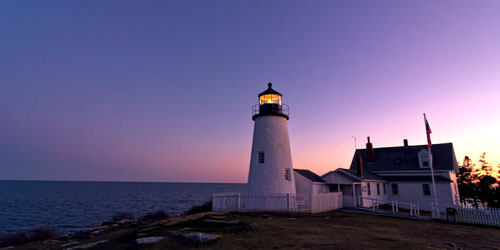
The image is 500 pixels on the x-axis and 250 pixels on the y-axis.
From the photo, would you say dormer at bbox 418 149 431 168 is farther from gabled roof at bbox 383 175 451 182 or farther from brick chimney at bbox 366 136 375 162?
brick chimney at bbox 366 136 375 162

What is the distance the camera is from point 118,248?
9109 millimetres

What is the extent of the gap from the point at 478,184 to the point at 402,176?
16.3 m

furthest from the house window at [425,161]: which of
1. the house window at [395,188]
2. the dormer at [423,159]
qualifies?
the house window at [395,188]

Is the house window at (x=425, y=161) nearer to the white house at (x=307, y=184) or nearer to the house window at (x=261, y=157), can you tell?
the white house at (x=307, y=184)

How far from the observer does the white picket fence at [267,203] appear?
19203 mm

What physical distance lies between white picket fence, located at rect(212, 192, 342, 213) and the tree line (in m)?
25.9

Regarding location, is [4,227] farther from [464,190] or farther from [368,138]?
[464,190]

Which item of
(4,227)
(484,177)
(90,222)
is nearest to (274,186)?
(90,222)

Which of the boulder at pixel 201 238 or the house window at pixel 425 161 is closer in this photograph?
the boulder at pixel 201 238

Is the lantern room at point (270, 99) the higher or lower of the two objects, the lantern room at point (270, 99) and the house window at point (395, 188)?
the higher

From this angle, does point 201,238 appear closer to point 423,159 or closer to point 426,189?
point 426,189

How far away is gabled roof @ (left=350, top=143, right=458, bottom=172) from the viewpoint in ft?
94.4

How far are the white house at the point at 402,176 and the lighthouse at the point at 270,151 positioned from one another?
7.41 m

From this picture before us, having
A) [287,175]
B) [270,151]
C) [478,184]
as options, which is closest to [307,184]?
[287,175]
